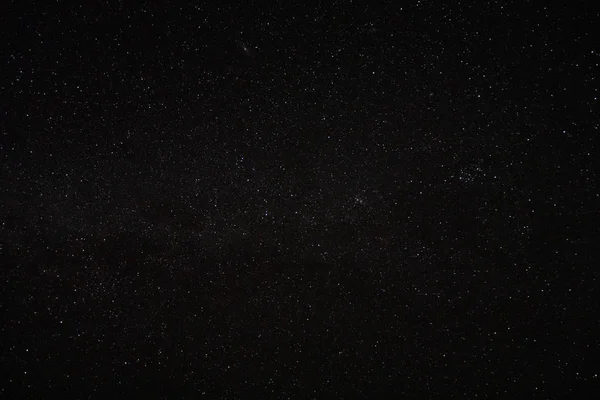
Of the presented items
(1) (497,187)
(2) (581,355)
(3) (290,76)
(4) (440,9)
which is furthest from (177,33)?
(2) (581,355)

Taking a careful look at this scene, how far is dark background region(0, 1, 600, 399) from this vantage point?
78 centimetres

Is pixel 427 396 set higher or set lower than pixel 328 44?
lower

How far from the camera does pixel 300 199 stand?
2.77 ft

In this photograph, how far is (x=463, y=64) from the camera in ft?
2.56

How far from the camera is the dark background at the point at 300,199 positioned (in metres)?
0.78

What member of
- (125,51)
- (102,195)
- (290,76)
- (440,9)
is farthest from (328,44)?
(102,195)

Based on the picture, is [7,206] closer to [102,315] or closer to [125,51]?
[102,315]

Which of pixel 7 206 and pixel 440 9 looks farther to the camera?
pixel 7 206

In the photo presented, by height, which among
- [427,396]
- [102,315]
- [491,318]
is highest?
[102,315]

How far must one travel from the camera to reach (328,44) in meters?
0.82

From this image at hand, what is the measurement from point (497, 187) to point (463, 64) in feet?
0.76

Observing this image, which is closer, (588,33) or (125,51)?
(588,33)

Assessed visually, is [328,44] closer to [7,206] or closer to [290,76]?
[290,76]

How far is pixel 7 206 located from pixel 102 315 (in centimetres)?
30
